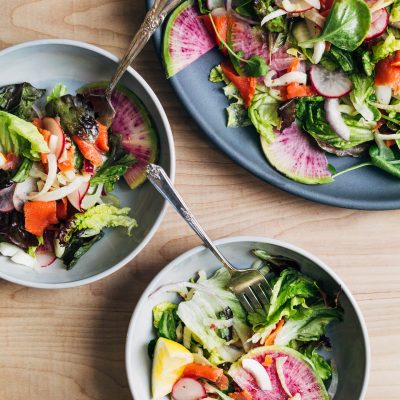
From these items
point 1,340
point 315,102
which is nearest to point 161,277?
point 1,340

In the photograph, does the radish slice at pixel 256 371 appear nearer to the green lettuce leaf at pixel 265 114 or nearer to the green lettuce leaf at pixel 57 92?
the green lettuce leaf at pixel 265 114

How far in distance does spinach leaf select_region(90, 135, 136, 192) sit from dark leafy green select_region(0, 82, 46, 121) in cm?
24

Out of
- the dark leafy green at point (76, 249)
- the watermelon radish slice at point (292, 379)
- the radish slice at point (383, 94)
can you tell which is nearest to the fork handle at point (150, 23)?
the dark leafy green at point (76, 249)

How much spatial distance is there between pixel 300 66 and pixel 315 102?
109 millimetres

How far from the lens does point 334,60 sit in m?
1.74

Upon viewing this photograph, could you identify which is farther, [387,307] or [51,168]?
[387,307]

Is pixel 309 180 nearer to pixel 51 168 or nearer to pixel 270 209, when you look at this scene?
pixel 270 209

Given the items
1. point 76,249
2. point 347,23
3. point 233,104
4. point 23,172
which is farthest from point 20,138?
point 347,23

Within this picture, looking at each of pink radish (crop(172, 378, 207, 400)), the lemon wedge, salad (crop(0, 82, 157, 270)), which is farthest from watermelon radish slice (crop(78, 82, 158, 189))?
pink radish (crop(172, 378, 207, 400))

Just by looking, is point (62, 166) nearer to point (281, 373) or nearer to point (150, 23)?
point (150, 23)

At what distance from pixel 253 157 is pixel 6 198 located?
0.68 meters

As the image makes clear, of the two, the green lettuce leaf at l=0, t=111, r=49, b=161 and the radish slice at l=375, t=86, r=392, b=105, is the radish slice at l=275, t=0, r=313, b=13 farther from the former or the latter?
the green lettuce leaf at l=0, t=111, r=49, b=161

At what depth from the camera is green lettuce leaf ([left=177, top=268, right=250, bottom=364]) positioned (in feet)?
5.74

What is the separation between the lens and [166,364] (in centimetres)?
170
